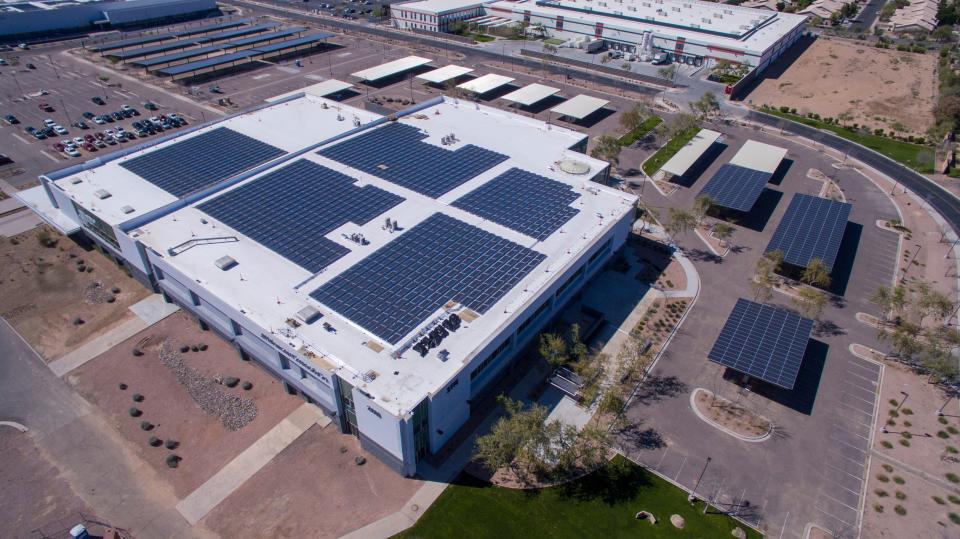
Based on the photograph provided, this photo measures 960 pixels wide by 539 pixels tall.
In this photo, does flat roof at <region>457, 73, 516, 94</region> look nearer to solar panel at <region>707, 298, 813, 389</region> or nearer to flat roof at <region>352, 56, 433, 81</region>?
flat roof at <region>352, 56, 433, 81</region>

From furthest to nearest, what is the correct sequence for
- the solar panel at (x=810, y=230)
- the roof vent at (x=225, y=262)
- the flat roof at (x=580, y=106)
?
the flat roof at (x=580, y=106)
the solar panel at (x=810, y=230)
the roof vent at (x=225, y=262)

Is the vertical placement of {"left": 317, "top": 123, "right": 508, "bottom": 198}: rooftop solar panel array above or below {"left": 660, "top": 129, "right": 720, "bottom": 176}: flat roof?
above

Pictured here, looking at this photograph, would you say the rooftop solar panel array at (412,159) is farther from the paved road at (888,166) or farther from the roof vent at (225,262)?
the paved road at (888,166)

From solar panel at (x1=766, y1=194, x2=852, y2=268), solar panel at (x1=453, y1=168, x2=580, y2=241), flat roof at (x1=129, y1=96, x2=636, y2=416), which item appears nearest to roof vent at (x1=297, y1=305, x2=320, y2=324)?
flat roof at (x1=129, y1=96, x2=636, y2=416)

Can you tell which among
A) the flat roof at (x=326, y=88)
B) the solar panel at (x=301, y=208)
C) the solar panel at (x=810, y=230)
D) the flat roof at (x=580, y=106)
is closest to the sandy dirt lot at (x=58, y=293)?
the solar panel at (x=301, y=208)

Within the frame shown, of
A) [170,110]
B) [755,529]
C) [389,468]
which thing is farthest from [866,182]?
[170,110]

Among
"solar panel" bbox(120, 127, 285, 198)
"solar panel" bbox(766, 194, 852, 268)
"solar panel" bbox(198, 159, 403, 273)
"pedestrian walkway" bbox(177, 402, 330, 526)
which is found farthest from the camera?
"solar panel" bbox(120, 127, 285, 198)

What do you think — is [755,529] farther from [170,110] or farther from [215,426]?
[170,110]

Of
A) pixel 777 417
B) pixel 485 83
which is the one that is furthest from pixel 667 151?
pixel 777 417
